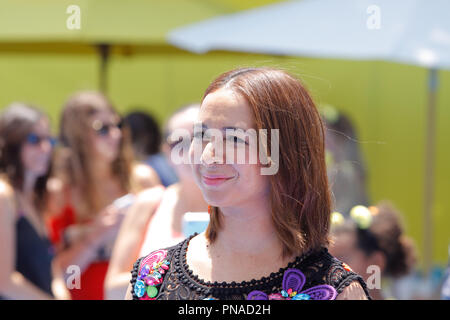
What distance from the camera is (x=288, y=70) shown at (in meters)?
1.43

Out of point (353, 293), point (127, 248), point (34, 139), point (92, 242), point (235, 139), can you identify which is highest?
point (235, 139)

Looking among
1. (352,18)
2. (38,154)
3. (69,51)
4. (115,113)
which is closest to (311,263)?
(38,154)

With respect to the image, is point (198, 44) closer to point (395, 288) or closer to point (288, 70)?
point (395, 288)

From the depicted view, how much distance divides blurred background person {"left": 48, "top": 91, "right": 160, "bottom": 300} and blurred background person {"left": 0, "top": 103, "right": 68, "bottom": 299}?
0.25 meters

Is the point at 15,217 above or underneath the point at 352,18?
underneath

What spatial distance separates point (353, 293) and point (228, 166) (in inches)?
13.6

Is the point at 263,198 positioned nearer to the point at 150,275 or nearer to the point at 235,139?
the point at 235,139

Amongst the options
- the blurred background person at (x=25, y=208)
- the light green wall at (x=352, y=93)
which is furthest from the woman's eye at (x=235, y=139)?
the light green wall at (x=352, y=93)

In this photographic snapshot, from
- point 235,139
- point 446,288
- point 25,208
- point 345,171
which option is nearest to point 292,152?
point 235,139

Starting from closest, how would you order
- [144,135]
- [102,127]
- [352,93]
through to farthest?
[102,127]
[144,135]
[352,93]

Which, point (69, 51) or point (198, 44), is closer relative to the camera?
point (198, 44)

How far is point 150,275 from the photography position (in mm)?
1384

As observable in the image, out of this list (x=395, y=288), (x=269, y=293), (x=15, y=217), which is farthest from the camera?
(x=395, y=288)

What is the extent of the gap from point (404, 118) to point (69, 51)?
3.26 metres
